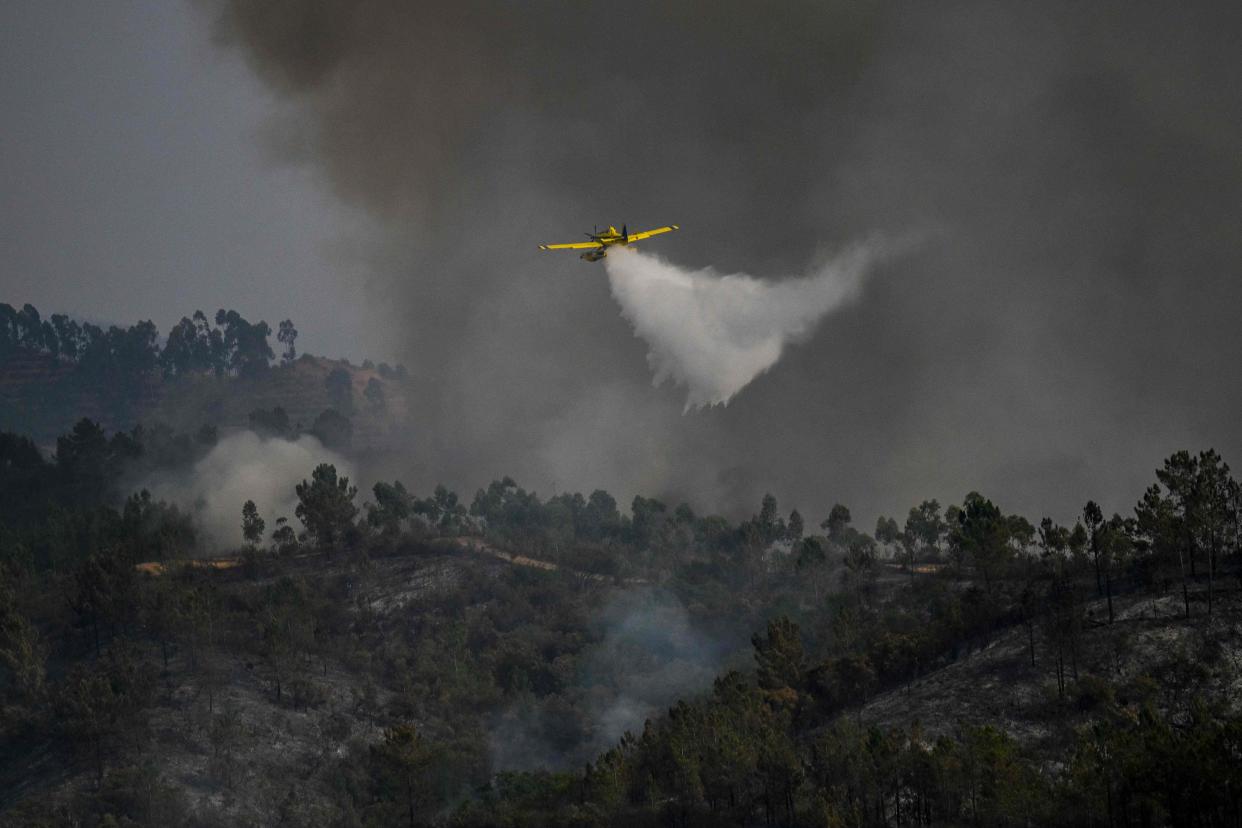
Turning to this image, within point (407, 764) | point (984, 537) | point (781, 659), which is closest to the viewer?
point (407, 764)

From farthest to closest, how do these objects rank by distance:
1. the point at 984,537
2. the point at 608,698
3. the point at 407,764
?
1. the point at 608,698
2. the point at 984,537
3. the point at 407,764

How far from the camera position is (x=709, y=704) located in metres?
130

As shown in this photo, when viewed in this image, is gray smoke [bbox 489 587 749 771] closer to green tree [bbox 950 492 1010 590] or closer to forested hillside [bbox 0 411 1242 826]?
forested hillside [bbox 0 411 1242 826]

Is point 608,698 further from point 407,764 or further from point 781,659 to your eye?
point 407,764

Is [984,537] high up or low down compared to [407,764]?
up

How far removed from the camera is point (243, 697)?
16562 cm

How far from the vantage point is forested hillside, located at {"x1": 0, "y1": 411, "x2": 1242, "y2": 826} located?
100 metres

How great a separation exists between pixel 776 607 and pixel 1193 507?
79065 millimetres

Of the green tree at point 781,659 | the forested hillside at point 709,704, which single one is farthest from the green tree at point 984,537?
the green tree at point 781,659

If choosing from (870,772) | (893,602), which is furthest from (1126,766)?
(893,602)

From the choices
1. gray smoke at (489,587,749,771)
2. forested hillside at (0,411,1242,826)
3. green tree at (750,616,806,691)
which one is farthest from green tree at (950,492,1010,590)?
gray smoke at (489,587,749,771)

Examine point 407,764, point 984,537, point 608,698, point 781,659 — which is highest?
point 984,537

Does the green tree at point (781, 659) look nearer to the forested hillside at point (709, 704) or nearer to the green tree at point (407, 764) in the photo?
the forested hillside at point (709, 704)

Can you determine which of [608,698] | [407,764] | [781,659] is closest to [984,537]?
[781,659]
